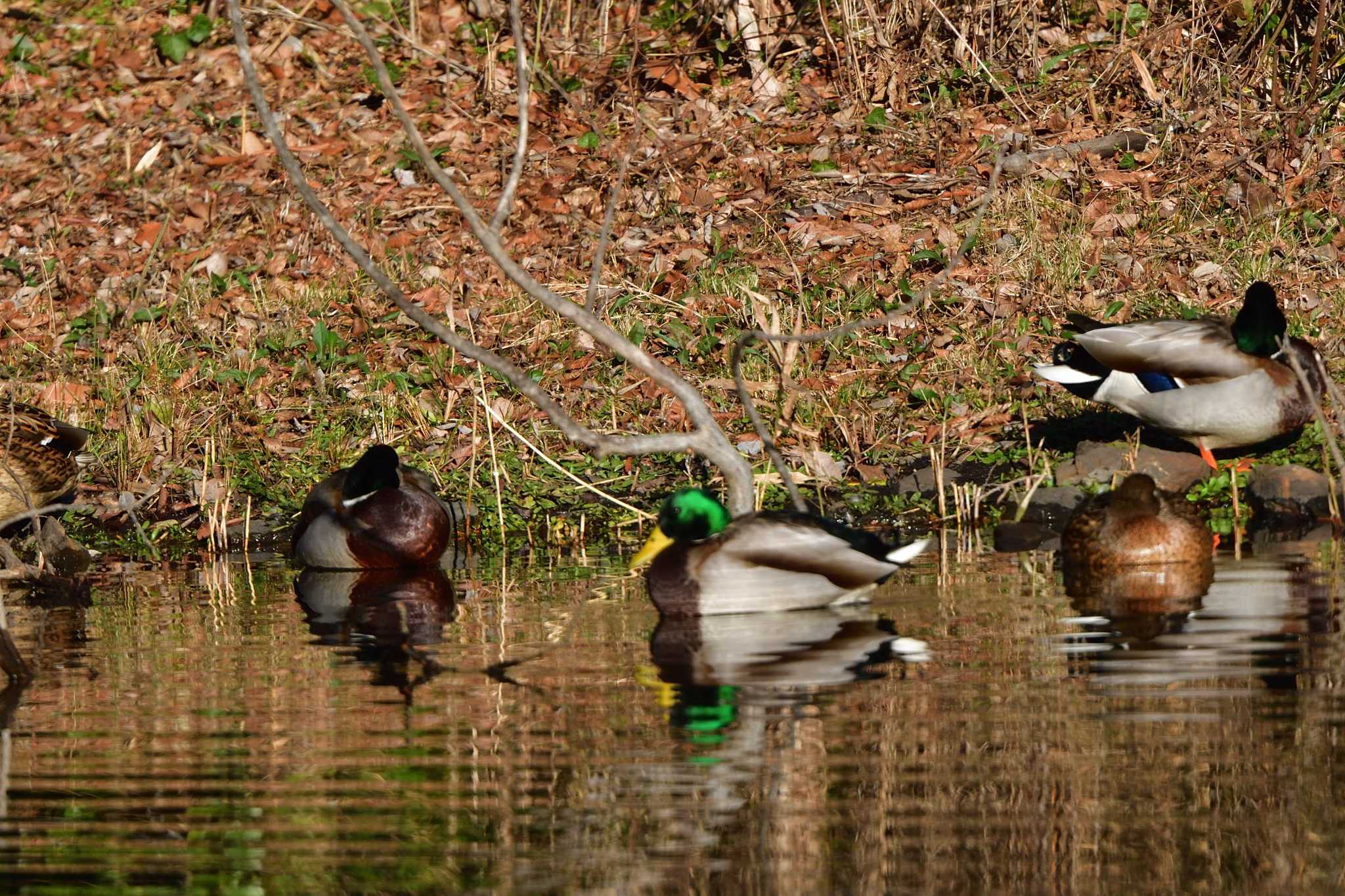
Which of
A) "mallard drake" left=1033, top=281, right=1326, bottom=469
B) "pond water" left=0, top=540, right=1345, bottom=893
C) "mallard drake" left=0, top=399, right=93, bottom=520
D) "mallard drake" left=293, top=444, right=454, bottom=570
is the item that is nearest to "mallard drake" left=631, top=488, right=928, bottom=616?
"pond water" left=0, top=540, right=1345, bottom=893

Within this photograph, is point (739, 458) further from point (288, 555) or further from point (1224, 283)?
point (1224, 283)

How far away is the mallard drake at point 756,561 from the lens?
826 cm

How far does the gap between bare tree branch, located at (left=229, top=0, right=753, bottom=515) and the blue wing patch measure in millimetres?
Result: 2648

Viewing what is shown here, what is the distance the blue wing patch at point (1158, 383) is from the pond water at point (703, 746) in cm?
217

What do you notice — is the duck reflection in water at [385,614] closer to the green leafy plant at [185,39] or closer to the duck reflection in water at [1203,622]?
the duck reflection in water at [1203,622]

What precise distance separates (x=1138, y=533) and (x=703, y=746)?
3.85 metres

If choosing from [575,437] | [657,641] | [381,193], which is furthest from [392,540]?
[381,193]

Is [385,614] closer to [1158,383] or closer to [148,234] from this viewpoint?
[1158,383]

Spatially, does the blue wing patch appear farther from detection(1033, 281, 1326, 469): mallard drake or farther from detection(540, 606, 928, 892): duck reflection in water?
detection(540, 606, 928, 892): duck reflection in water

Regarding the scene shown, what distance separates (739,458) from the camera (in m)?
9.81

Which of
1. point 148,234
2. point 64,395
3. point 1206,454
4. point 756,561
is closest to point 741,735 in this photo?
point 756,561

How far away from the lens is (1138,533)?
9164 millimetres

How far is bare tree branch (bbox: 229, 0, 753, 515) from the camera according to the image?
318 inches

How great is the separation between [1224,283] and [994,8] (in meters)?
4.06
